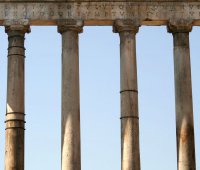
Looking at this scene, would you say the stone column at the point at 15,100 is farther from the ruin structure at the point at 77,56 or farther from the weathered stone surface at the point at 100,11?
the weathered stone surface at the point at 100,11

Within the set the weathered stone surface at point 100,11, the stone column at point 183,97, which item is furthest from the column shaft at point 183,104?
the weathered stone surface at point 100,11

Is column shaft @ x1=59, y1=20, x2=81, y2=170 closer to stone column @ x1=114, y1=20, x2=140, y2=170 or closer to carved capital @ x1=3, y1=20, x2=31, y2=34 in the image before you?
carved capital @ x1=3, y1=20, x2=31, y2=34

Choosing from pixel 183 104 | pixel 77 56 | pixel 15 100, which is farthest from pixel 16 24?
pixel 183 104

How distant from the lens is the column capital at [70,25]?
37.7m

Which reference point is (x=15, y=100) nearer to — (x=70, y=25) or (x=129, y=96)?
(x=70, y=25)

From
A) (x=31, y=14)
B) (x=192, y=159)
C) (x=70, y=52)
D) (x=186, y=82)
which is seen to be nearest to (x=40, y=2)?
(x=31, y=14)

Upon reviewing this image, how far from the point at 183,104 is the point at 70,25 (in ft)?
25.1

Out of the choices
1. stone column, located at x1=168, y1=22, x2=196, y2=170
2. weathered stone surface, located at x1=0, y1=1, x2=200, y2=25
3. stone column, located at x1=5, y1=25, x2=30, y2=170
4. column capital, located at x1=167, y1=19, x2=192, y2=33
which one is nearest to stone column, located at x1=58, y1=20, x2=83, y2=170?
weathered stone surface, located at x1=0, y1=1, x2=200, y2=25

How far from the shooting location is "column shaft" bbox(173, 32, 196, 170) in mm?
36531

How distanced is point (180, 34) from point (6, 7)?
9872 mm

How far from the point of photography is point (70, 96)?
36812 mm

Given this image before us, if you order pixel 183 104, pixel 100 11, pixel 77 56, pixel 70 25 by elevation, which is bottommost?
pixel 183 104

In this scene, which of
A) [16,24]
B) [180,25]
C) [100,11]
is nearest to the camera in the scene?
[16,24]

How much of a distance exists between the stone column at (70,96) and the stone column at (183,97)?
17.9 ft
